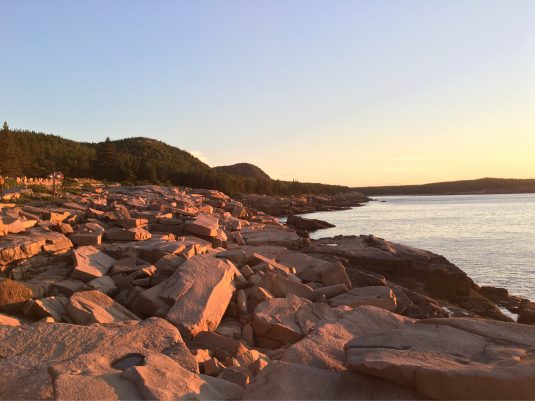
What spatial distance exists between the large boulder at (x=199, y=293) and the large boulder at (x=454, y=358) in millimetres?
2621

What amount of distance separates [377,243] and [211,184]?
52029mm

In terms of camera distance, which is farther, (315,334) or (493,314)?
(493,314)

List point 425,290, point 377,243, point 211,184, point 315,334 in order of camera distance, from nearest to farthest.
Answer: point 315,334
point 425,290
point 377,243
point 211,184

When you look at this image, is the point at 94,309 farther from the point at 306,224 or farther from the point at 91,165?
the point at 91,165

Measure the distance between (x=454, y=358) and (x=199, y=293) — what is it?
13.2 ft

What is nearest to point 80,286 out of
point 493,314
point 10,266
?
point 10,266

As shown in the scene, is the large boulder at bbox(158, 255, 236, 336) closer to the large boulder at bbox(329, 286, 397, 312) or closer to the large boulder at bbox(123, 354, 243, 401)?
the large boulder at bbox(123, 354, 243, 401)

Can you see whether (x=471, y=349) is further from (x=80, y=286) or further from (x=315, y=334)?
(x=80, y=286)

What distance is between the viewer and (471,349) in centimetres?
436

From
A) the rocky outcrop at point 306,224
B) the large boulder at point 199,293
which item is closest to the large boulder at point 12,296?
the large boulder at point 199,293

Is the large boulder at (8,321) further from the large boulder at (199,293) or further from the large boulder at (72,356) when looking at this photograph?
the large boulder at (199,293)

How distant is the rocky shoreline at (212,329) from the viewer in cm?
359

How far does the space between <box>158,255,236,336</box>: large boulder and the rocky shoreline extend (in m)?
0.03

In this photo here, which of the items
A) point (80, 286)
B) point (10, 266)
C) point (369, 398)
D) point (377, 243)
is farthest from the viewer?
point (377, 243)
